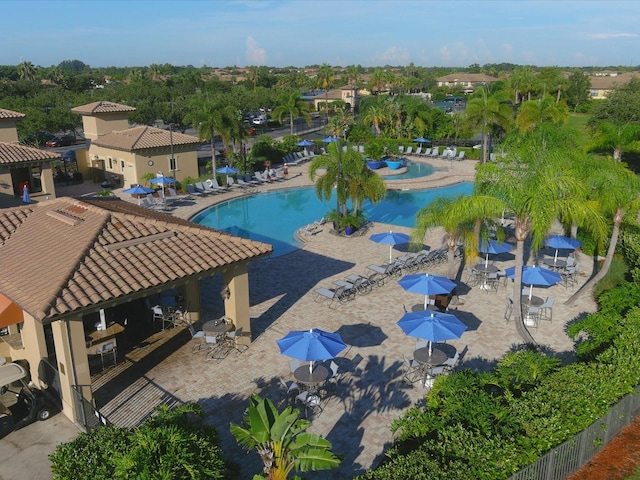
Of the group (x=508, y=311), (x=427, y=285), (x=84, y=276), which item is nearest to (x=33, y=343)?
(x=84, y=276)

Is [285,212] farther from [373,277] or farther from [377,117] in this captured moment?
[377,117]

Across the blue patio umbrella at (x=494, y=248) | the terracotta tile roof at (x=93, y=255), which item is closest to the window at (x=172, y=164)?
the terracotta tile roof at (x=93, y=255)

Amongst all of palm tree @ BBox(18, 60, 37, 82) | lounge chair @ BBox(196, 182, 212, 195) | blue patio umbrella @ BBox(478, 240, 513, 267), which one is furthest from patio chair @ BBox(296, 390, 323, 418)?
palm tree @ BBox(18, 60, 37, 82)

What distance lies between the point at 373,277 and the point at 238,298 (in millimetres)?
7395

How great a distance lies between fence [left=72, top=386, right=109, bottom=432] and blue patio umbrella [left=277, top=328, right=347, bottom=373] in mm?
4515

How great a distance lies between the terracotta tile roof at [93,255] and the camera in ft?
41.9

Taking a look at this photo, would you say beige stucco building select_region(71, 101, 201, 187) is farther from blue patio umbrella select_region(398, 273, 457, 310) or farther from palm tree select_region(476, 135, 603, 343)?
palm tree select_region(476, 135, 603, 343)

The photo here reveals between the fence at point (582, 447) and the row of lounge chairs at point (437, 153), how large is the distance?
4238cm

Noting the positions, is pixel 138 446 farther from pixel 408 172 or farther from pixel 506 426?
pixel 408 172

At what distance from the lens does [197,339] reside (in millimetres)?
17047

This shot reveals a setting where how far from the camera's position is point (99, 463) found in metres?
8.98

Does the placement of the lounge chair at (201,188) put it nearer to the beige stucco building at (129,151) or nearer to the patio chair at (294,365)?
the beige stucco building at (129,151)

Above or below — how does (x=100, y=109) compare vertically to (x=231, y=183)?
above

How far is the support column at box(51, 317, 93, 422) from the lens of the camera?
12.7 m
